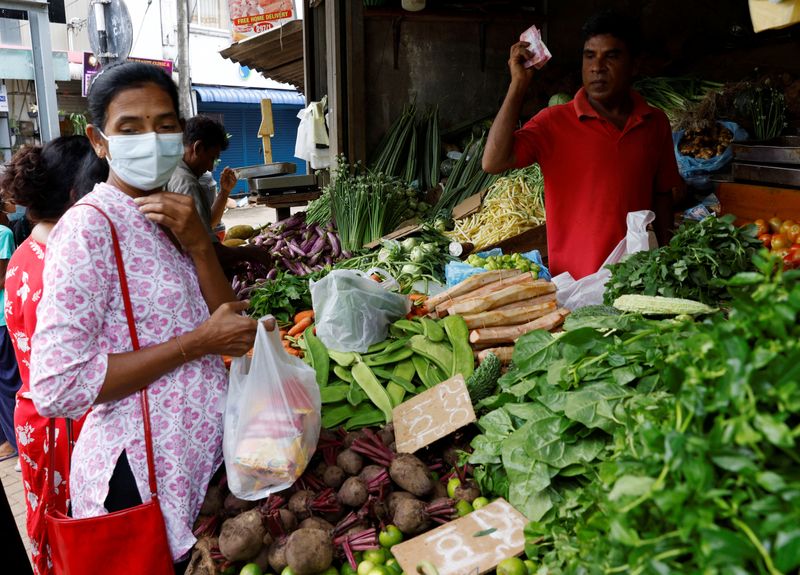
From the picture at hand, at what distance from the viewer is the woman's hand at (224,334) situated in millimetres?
1659

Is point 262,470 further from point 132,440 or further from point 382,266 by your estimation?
point 382,266

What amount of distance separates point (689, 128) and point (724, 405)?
16.3 feet

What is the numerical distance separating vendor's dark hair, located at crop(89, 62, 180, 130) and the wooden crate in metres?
4.13

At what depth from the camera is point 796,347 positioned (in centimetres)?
99

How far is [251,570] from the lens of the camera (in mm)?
1864

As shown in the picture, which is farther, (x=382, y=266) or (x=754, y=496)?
(x=382, y=266)

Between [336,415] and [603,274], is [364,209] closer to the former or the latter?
[603,274]

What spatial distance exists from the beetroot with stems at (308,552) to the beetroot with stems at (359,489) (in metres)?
0.22

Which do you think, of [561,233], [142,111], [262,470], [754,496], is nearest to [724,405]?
[754,496]

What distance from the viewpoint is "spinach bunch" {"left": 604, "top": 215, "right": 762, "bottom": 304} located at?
7.93ft

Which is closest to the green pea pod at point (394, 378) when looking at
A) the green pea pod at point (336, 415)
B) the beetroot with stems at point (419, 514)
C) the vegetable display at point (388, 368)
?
the vegetable display at point (388, 368)

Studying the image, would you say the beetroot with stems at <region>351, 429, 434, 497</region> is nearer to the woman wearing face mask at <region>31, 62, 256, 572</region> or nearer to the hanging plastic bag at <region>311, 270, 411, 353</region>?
the woman wearing face mask at <region>31, 62, 256, 572</region>

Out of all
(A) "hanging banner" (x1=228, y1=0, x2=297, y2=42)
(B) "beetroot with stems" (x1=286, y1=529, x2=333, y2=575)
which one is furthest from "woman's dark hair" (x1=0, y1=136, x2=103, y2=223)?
(A) "hanging banner" (x1=228, y1=0, x2=297, y2=42)

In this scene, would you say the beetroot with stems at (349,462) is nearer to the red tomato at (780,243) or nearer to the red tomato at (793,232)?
the red tomato at (780,243)
